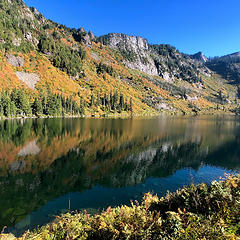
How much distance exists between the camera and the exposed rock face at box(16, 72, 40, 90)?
134000 mm

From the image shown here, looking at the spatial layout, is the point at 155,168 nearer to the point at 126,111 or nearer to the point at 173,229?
the point at 173,229

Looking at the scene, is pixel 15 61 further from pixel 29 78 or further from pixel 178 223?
pixel 178 223

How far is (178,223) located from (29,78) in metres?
161

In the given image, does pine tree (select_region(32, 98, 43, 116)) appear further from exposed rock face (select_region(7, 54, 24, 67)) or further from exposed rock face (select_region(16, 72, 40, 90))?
exposed rock face (select_region(7, 54, 24, 67))

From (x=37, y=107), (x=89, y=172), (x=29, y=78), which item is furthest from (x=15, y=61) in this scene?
(x=89, y=172)

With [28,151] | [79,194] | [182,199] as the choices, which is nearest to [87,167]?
[79,194]

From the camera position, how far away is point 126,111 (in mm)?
167000

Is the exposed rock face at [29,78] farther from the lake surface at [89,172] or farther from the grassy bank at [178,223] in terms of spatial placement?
the grassy bank at [178,223]

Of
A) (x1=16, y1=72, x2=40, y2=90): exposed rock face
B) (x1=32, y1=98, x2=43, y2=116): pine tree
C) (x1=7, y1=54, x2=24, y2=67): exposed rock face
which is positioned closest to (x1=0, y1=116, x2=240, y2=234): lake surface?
(x1=32, y1=98, x2=43, y2=116): pine tree

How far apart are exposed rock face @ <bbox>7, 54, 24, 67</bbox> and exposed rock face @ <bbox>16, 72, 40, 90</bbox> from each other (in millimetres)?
12214

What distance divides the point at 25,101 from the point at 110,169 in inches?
3859

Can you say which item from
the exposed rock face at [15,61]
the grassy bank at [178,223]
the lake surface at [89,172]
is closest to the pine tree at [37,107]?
the exposed rock face at [15,61]

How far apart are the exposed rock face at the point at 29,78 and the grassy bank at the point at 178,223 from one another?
148 meters

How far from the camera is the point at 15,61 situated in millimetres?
142250
